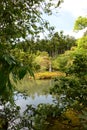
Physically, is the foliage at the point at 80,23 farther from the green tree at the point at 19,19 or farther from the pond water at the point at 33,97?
the green tree at the point at 19,19

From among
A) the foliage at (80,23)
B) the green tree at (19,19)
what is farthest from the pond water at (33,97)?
the foliage at (80,23)

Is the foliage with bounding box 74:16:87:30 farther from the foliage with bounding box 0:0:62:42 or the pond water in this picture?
the foliage with bounding box 0:0:62:42

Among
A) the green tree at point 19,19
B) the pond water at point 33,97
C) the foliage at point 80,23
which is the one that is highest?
the foliage at point 80,23

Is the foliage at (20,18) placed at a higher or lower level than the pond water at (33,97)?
higher

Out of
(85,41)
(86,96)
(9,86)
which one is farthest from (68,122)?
(85,41)

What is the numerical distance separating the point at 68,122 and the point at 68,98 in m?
0.57

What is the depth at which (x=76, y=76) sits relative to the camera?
6.48m

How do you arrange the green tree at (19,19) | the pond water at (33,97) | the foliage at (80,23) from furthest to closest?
the foliage at (80,23)
the pond water at (33,97)
the green tree at (19,19)

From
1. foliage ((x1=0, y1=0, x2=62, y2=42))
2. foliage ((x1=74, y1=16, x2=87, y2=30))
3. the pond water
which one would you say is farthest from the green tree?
foliage ((x1=74, y1=16, x2=87, y2=30))

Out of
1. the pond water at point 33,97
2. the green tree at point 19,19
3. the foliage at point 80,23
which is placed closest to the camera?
the green tree at point 19,19

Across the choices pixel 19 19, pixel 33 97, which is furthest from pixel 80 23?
pixel 19 19

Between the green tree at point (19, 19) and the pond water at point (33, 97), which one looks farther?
the pond water at point (33, 97)

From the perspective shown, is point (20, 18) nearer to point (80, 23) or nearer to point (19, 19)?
point (19, 19)

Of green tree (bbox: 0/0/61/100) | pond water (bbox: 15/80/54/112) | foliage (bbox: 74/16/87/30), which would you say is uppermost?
foliage (bbox: 74/16/87/30)
